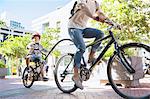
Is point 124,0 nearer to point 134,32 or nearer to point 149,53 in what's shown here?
point 134,32

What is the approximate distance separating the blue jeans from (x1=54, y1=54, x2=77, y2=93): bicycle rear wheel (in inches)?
21.9

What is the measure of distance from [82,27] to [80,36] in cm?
Answer: 17

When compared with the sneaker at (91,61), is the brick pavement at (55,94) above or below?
below

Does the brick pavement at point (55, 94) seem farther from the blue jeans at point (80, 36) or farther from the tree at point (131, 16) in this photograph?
the tree at point (131, 16)

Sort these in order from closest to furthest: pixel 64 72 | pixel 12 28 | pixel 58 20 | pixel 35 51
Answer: pixel 64 72, pixel 35 51, pixel 58 20, pixel 12 28

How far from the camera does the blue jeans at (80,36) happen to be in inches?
175

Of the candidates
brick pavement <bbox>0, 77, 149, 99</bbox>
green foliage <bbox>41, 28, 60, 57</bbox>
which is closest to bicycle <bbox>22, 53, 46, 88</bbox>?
brick pavement <bbox>0, 77, 149, 99</bbox>

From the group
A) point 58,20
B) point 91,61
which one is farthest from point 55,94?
point 58,20

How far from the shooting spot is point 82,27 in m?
4.58

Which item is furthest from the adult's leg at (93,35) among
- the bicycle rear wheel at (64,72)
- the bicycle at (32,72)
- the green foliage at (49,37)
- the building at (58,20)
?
the building at (58,20)

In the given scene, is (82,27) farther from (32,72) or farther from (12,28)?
(12,28)

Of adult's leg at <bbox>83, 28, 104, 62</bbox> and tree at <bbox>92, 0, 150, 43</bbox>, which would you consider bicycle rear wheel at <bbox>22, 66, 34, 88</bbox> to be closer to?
adult's leg at <bbox>83, 28, 104, 62</bbox>

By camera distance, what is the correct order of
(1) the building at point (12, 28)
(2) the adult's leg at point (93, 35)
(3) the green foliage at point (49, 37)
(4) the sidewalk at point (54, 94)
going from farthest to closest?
(1) the building at point (12, 28) < (3) the green foliage at point (49, 37) < (2) the adult's leg at point (93, 35) < (4) the sidewalk at point (54, 94)

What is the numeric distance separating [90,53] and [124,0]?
7.26 m
